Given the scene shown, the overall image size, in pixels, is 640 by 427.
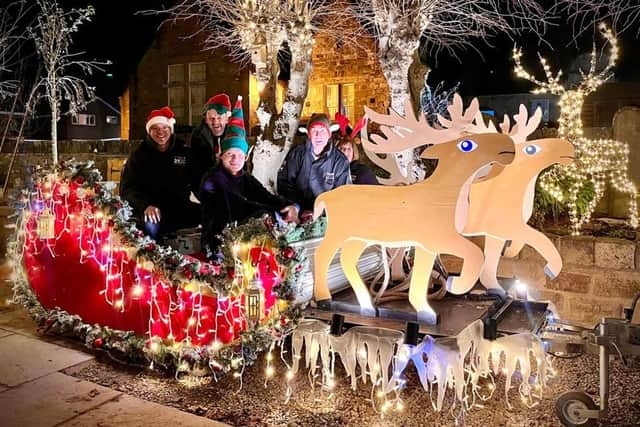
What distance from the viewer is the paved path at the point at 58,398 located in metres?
4.20

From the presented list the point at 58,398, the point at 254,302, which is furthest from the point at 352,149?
the point at 58,398

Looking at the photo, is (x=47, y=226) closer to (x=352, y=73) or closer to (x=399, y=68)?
(x=399, y=68)

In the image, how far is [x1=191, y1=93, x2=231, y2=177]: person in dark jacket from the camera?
273 inches

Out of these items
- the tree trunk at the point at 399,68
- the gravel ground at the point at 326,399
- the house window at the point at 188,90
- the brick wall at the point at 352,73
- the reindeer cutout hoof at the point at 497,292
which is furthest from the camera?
the house window at the point at 188,90

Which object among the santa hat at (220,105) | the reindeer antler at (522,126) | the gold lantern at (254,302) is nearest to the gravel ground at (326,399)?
the gold lantern at (254,302)

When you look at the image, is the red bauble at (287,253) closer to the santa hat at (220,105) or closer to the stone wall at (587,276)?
the santa hat at (220,105)

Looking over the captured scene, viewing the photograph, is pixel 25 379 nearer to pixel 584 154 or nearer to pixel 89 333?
pixel 89 333

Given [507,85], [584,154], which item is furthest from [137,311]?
[507,85]

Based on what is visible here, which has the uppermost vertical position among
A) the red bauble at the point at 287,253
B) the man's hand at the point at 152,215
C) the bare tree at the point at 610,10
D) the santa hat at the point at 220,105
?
the bare tree at the point at 610,10

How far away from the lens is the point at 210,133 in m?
7.16

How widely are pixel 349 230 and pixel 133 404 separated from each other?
2.13 m

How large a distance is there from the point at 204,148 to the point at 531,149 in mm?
3728

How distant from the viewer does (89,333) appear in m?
5.55

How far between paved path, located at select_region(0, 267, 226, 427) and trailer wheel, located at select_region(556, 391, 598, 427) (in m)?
2.34
